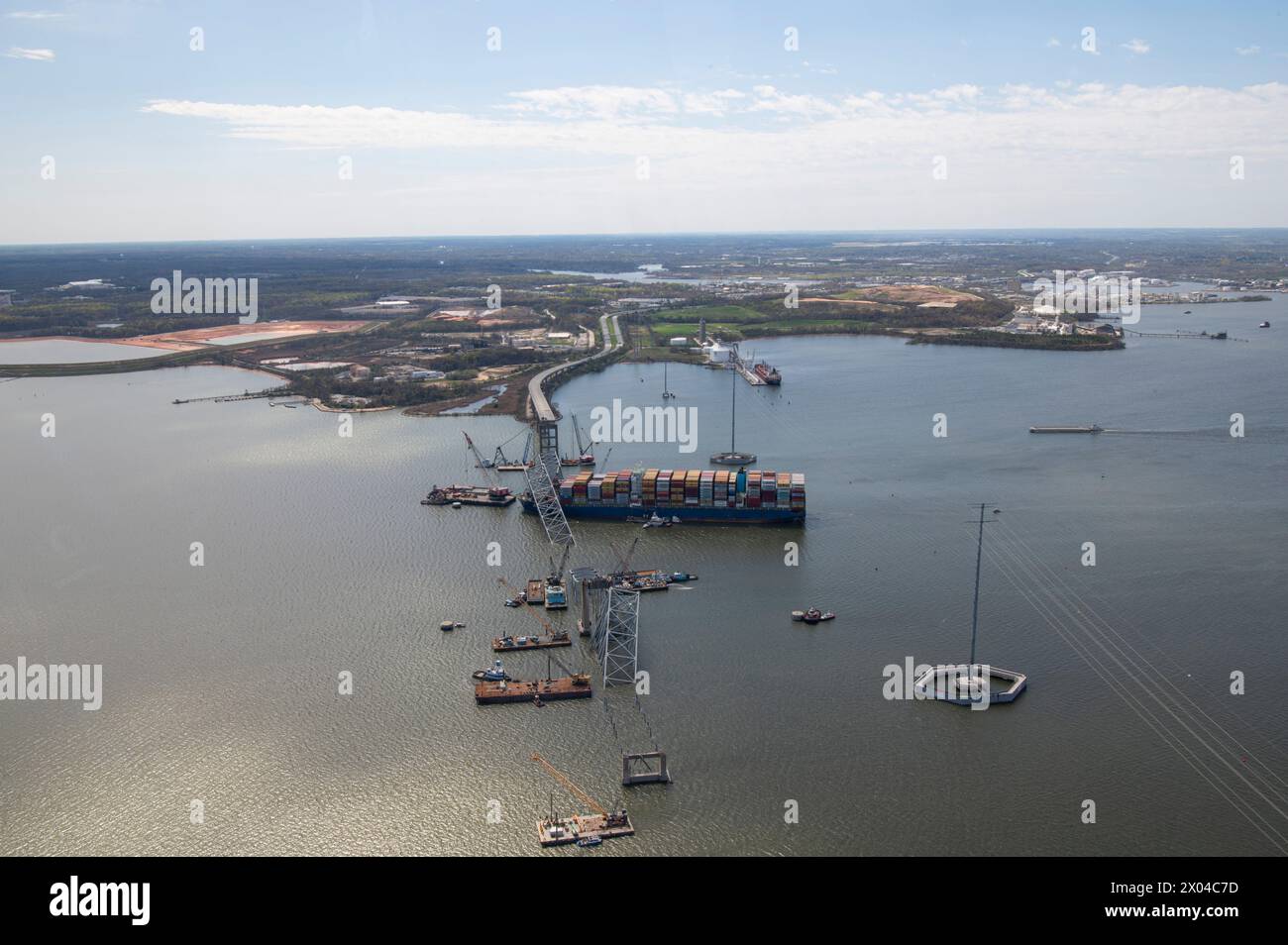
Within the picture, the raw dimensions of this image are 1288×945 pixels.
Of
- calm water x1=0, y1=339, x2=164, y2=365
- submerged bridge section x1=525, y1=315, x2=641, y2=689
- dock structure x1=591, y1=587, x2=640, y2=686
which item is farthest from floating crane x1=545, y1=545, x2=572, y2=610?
calm water x1=0, y1=339, x2=164, y2=365

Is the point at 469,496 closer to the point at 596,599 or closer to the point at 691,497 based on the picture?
the point at 691,497

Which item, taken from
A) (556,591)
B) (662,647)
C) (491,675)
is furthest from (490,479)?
(491,675)

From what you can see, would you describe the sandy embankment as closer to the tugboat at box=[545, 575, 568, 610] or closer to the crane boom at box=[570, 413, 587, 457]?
the crane boom at box=[570, 413, 587, 457]

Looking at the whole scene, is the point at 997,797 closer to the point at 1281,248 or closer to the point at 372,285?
the point at 372,285

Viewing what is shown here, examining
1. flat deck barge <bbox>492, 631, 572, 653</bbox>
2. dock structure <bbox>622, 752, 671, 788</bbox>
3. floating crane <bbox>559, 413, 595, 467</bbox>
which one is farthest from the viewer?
floating crane <bbox>559, 413, 595, 467</bbox>

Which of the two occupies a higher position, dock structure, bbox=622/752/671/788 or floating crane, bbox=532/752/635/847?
dock structure, bbox=622/752/671/788

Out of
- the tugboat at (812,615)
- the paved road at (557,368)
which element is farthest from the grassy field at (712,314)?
the tugboat at (812,615)
